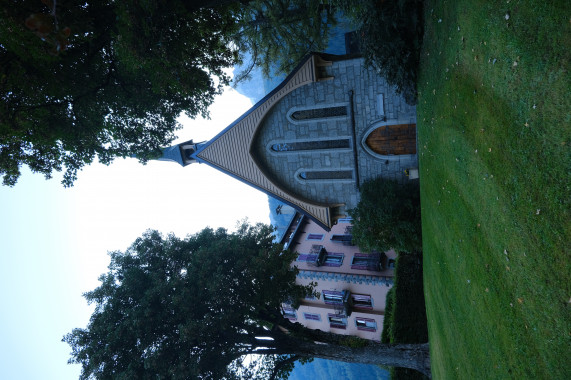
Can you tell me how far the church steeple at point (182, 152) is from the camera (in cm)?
2341

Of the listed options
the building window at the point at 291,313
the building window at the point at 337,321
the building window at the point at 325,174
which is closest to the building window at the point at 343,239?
the building window at the point at 337,321

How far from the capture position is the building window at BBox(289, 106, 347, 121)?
1819cm

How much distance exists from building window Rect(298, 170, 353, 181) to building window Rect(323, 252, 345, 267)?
489 inches

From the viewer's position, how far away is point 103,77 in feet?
54.3

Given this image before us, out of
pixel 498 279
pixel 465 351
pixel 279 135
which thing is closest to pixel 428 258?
pixel 465 351

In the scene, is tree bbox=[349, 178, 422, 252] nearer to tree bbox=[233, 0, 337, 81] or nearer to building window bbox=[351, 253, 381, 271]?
building window bbox=[351, 253, 381, 271]

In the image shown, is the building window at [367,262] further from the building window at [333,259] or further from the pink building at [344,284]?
the building window at [333,259]

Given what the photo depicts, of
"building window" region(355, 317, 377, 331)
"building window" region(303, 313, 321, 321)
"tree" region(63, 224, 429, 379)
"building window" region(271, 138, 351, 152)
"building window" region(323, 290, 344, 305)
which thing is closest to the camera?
"tree" region(63, 224, 429, 379)

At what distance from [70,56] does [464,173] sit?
16.4m

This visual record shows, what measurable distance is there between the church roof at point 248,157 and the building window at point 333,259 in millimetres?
10996

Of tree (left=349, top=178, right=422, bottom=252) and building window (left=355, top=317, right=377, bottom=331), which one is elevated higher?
tree (left=349, top=178, right=422, bottom=252)

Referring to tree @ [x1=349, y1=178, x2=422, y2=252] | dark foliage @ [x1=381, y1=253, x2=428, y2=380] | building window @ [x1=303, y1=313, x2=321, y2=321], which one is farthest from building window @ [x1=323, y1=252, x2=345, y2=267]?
tree @ [x1=349, y1=178, x2=422, y2=252]

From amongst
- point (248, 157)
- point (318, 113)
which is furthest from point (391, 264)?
point (248, 157)

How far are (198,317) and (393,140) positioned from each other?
45.0 feet
